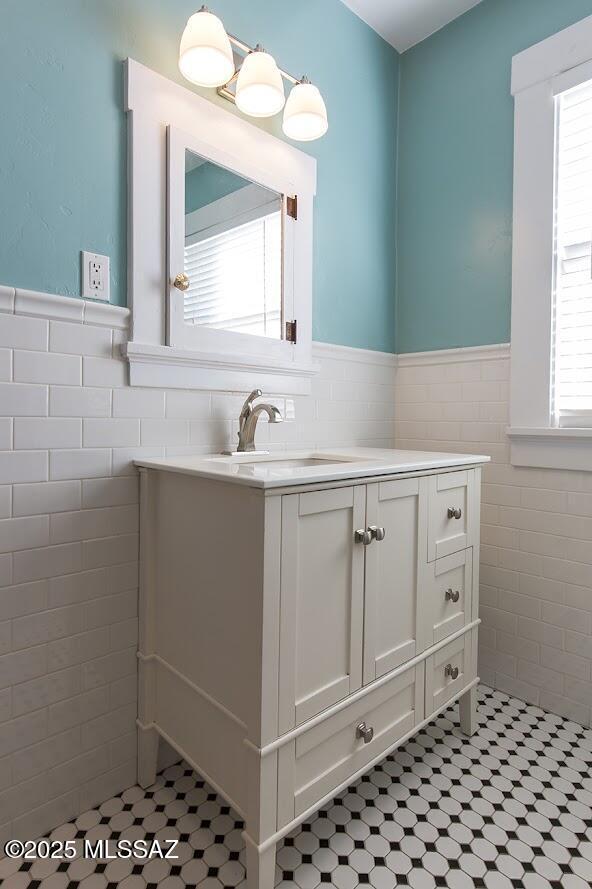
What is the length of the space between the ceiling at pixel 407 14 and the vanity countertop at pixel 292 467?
1849 millimetres

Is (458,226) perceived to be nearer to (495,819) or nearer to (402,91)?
(402,91)

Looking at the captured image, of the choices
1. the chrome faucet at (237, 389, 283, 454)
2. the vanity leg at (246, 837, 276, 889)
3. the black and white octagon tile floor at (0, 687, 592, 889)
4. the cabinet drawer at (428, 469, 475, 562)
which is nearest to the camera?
the vanity leg at (246, 837, 276, 889)

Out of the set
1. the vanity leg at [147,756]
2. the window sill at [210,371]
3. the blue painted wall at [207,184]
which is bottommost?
the vanity leg at [147,756]

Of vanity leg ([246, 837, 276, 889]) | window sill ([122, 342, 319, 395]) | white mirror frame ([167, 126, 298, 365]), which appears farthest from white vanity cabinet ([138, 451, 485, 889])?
white mirror frame ([167, 126, 298, 365])

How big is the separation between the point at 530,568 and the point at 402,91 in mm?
2179

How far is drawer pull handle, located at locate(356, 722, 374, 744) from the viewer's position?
126 centimetres

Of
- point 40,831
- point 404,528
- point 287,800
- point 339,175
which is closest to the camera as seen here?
point 287,800

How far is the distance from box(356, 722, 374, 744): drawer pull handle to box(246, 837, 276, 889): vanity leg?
309 mm

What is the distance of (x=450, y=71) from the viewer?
214 centimetres

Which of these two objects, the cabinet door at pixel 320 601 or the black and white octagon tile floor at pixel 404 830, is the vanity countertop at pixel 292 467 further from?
the black and white octagon tile floor at pixel 404 830

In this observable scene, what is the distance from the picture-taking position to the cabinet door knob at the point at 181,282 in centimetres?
146

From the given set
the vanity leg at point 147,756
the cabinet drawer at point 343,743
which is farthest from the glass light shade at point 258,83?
the vanity leg at point 147,756

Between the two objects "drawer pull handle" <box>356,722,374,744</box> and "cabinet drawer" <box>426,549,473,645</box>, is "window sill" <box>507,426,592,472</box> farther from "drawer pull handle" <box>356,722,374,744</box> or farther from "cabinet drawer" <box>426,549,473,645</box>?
"drawer pull handle" <box>356,722,374,744</box>

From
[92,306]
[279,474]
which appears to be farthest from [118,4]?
[279,474]
